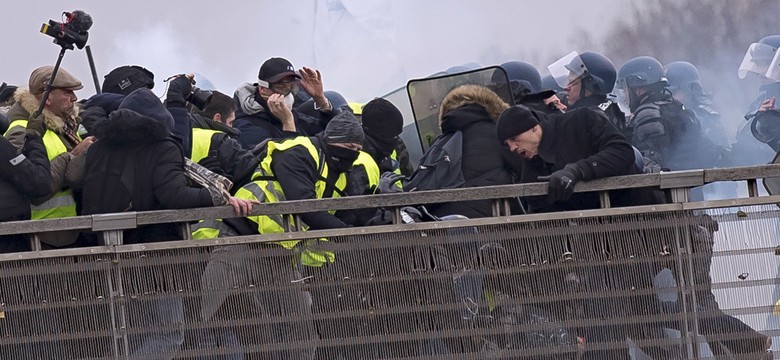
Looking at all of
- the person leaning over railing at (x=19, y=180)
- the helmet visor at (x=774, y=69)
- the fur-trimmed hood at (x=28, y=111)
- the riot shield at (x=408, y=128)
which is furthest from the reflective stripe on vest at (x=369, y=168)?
the helmet visor at (x=774, y=69)

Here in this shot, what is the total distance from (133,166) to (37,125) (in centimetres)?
68

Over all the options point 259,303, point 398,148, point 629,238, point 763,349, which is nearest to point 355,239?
point 259,303

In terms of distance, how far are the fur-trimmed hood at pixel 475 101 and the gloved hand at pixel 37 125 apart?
197cm

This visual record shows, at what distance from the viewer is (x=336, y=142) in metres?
7.80

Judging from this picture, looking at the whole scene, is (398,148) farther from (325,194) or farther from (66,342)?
(66,342)

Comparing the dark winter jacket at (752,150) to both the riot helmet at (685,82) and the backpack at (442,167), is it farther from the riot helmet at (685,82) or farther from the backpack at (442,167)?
the backpack at (442,167)

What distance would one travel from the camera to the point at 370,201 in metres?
6.97

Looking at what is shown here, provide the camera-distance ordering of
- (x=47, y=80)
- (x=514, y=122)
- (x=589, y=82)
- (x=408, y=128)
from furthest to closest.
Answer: (x=589, y=82)
(x=408, y=128)
(x=47, y=80)
(x=514, y=122)

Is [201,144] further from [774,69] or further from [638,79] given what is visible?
[774,69]

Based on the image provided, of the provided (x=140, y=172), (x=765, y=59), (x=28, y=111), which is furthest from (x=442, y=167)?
(x=765, y=59)

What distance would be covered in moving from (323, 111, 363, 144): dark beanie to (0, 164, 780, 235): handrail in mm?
867

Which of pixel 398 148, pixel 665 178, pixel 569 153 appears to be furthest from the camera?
pixel 398 148

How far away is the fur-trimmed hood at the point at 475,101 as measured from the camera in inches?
320

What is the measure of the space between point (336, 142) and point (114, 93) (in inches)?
55.2
